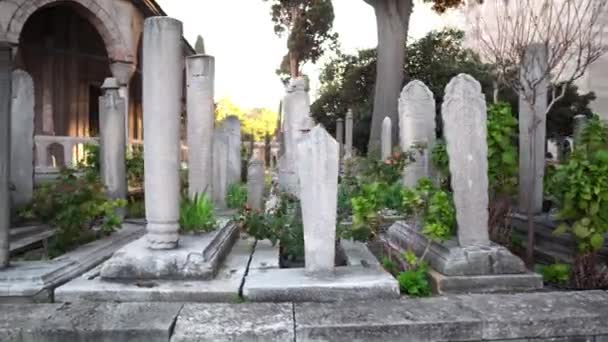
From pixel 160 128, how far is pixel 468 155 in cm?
283

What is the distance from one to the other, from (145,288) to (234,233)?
2.36m

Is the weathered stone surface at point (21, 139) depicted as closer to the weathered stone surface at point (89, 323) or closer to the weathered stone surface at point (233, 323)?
the weathered stone surface at point (89, 323)

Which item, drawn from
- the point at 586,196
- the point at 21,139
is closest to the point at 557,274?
the point at 586,196

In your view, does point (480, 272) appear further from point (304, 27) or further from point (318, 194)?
point (304, 27)

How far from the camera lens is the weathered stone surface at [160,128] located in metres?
4.50

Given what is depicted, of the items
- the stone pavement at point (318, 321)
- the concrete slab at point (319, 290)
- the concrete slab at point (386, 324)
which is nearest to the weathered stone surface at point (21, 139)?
the stone pavement at point (318, 321)

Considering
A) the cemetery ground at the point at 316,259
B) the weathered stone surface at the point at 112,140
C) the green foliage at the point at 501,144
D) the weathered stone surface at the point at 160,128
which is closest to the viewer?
the cemetery ground at the point at 316,259

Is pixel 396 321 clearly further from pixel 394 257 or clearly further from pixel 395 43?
pixel 395 43

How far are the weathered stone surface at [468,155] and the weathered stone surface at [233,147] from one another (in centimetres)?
717

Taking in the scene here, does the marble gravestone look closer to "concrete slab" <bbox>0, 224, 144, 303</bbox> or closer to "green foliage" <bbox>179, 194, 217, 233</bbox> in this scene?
"green foliage" <bbox>179, 194, 217, 233</bbox>

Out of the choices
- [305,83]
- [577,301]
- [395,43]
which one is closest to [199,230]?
[577,301]

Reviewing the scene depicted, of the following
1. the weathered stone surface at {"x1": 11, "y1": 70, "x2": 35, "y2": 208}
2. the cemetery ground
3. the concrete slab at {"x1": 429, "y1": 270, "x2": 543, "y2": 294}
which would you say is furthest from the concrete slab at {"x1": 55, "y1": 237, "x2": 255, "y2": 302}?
the weathered stone surface at {"x1": 11, "y1": 70, "x2": 35, "y2": 208}

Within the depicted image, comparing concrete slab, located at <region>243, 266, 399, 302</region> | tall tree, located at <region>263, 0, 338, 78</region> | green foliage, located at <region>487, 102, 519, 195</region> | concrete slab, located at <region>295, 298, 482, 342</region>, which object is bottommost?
concrete slab, located at <region>295, 298, 482, 342</region>

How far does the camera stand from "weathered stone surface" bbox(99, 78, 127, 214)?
25.6ft
